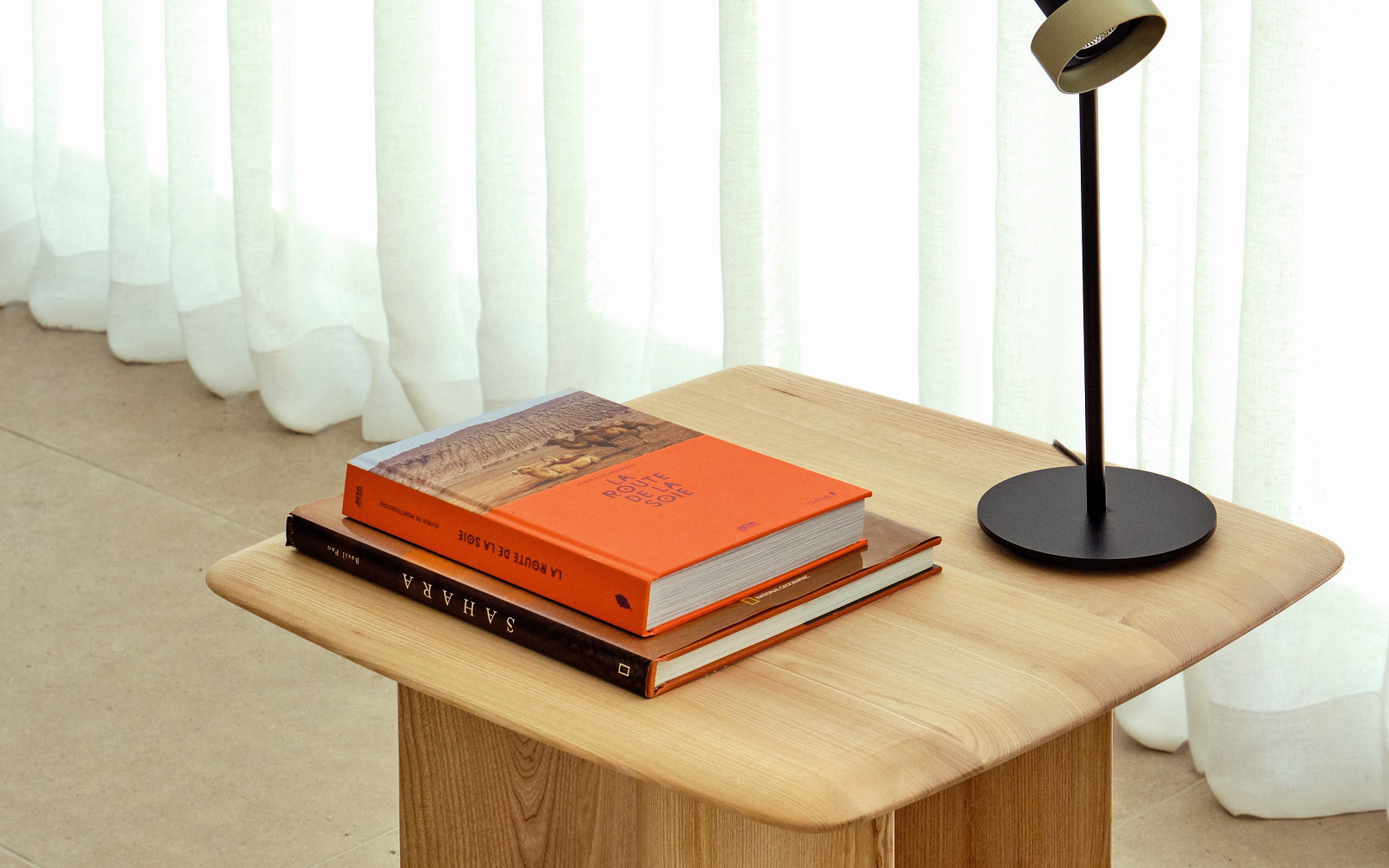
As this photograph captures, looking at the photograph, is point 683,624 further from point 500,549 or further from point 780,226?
point 780,226

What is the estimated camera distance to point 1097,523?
0.99 m

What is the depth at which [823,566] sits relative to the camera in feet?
3.04

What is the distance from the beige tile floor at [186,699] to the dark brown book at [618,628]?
0.70 m

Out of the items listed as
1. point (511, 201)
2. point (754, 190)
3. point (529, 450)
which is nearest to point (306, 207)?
point (511, 201)

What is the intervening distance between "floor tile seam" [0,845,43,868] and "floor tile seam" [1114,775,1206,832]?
3.31ft

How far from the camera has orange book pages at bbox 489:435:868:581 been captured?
88 centimetres

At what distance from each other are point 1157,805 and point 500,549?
0.96 metres

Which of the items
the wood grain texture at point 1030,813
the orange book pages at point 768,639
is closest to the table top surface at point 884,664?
the orange book pages at point 768,639

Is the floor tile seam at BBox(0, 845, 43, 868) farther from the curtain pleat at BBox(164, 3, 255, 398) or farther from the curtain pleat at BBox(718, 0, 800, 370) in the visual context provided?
the curtain pleat at BBox(164, 3, 255, 398)

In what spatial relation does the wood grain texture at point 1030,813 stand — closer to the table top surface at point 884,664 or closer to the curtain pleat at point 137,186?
the table top surface at point 884,664

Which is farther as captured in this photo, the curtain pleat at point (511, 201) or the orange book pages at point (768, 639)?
the curtain pleat at point (511, 201)

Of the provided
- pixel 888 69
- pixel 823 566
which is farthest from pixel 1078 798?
pixel 888 69

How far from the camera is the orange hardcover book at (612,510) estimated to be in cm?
87

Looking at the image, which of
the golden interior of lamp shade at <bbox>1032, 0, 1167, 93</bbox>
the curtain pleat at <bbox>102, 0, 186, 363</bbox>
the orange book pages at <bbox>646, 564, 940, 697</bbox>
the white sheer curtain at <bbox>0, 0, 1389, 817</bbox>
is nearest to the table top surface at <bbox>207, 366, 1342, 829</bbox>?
the orange book pages at <bbox>646, 564, 940, 697</bbox>
